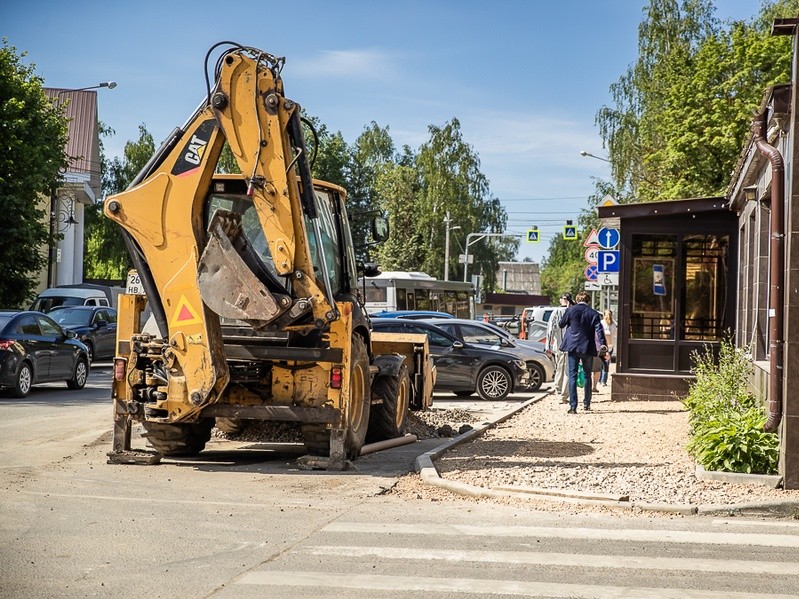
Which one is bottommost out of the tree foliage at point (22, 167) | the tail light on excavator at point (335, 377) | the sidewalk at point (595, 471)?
the sidewalk at point (595, 471)

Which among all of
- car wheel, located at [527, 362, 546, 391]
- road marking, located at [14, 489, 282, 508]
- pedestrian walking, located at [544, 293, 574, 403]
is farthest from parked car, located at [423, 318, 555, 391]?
road marking, located at [14, 489, 282, 508]

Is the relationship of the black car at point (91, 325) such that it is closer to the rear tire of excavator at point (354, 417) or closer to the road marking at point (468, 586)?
the rear tire of excavator at point (354, 417)

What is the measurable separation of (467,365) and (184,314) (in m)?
12.3

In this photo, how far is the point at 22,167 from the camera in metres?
31.0

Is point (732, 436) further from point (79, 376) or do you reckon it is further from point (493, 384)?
point (79, 376)

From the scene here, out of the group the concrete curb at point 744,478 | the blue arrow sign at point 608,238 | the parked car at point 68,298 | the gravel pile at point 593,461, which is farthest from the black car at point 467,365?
the parked car at point 68,298

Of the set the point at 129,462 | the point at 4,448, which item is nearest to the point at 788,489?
the point at 129,462

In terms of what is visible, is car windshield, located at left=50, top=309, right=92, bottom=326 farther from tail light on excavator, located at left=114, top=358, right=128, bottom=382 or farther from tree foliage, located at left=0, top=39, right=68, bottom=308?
tail light on excavator, located at left=114, top=358, right=128, bottom=382

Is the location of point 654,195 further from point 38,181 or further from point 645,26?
point 38,181

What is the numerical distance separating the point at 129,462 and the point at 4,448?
87.1 inches

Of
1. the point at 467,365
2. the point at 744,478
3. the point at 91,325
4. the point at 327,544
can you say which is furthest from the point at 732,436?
the point at 91,325

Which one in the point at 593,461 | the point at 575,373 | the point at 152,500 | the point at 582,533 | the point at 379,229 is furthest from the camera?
the point at 575,373

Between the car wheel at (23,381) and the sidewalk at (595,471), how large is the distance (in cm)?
887

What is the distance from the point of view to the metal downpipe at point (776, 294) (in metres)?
10.3
